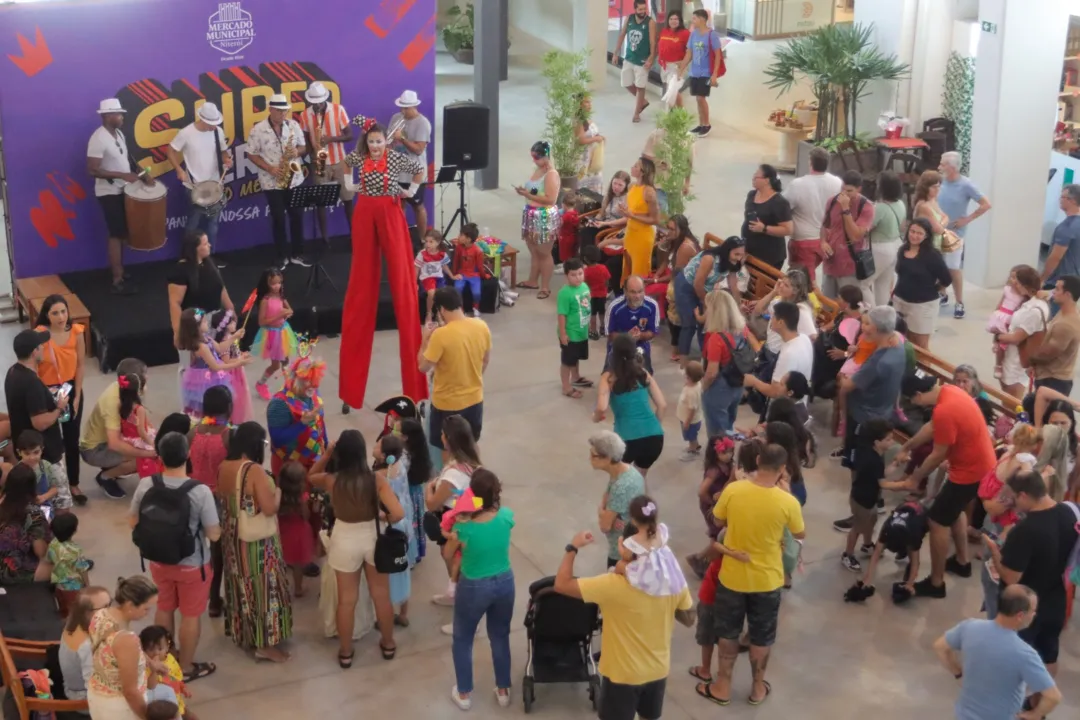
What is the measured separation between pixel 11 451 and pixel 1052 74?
357 inches

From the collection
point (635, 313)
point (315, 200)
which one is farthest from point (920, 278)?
point (315, 200)

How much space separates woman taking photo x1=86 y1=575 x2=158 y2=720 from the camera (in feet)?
18.6

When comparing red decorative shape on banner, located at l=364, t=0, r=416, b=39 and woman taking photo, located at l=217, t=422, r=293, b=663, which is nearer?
woman taking photo, located at l=217, t=422, r=293, b=663

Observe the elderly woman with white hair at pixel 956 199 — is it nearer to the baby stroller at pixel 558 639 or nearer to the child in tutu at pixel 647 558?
the baby stroller at pixel 558 639

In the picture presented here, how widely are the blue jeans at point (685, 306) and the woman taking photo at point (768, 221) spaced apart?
667 mm

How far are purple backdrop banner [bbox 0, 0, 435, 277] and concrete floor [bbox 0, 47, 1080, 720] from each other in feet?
3.86

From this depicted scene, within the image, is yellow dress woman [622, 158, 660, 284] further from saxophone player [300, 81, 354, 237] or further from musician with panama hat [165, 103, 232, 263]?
musician with panama hat [165, 103, 232, 263]

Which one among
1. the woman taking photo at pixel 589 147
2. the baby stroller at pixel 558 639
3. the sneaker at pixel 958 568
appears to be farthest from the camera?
the woman taking photo at pixel 589 147

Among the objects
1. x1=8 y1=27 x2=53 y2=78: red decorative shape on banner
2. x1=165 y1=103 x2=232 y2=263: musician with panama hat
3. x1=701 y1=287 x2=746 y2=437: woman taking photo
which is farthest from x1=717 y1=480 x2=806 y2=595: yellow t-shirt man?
x1=8 y1=27 x2=53 y2=78: red decorative shape on banner

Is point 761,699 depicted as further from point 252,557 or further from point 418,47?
point 418,47

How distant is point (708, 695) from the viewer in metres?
6.95

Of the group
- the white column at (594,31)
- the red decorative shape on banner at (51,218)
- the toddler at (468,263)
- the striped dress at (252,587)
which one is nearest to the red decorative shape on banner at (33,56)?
the red decorative shape on banner at (51,218)

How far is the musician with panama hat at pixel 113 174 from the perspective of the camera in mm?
11141

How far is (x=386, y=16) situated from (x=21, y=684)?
27.1 ft
